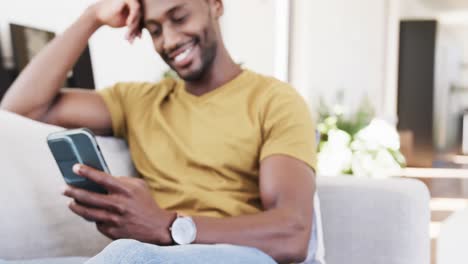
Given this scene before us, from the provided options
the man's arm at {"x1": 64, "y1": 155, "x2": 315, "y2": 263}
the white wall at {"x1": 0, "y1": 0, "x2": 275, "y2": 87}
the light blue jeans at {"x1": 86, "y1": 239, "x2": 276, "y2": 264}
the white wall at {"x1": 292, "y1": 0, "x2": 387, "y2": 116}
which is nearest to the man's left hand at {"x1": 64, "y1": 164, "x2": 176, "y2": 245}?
the man's arm at {"x1": 64, "y1": 155, "x2": 315, "y2": 263}

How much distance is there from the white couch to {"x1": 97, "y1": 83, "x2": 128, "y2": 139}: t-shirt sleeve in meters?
0.03

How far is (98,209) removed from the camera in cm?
92

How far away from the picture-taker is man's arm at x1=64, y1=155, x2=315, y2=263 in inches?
35.2

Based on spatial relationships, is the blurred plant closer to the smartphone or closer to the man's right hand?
the man's right hand

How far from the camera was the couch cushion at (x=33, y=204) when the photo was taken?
1054mm

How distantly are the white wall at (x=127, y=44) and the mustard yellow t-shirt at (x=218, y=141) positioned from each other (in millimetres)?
583

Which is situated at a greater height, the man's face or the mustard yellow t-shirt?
the man's face

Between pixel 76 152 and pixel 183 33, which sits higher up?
pixel 183 33

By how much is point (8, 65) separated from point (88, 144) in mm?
788

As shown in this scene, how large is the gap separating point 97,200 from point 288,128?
0.41m

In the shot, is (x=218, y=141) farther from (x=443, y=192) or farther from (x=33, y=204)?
(x=443, y=192)

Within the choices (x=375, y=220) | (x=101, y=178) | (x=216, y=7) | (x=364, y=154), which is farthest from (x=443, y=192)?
(x=101, y=178)

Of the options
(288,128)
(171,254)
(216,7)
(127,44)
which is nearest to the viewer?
(171,254)

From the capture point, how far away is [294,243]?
990 millimetres
